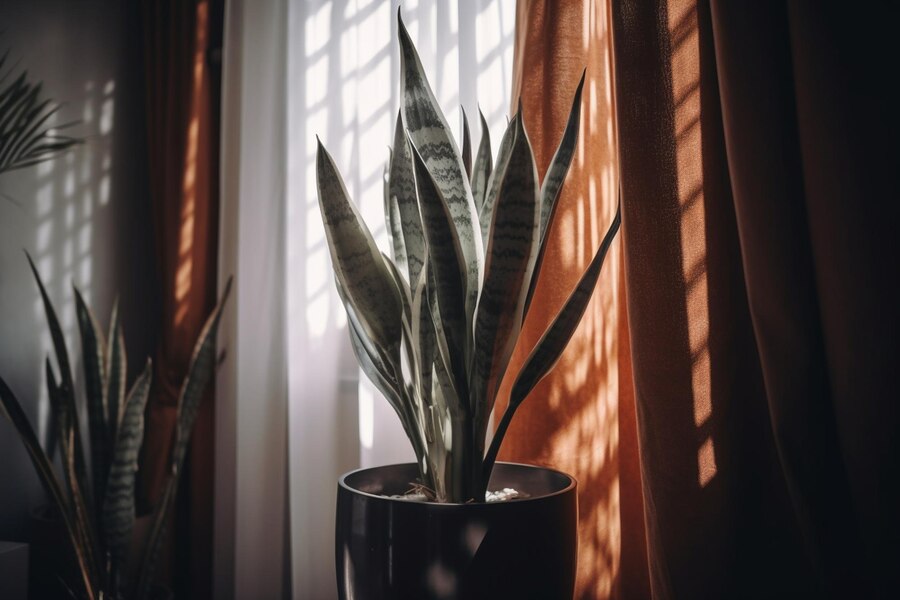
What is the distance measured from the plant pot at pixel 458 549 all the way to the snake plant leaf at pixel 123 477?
0.85 metres

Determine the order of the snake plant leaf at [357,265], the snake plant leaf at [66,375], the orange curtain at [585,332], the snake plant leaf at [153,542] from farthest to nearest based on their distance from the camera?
the snake plant leaf at [153,542] < the snake plant leaf at [66,375] < the orange curtain at [585,332] < the snake plant leaf at [357,265]

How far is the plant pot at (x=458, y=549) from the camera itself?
62cm

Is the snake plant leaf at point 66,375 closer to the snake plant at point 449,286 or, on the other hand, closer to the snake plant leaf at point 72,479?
the snake plant leaf at point 72,479

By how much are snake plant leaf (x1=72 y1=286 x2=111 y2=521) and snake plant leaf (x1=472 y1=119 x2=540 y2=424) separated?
3.82ft

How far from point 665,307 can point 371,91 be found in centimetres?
100

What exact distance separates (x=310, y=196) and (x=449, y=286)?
1038 millimetres

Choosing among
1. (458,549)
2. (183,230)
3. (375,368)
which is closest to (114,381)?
(183,230)

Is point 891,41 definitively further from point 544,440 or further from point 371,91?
point 371,91

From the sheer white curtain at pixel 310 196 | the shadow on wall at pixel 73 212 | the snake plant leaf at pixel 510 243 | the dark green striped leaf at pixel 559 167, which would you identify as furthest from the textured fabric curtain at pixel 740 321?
the shadow on wall at pixel 73 212

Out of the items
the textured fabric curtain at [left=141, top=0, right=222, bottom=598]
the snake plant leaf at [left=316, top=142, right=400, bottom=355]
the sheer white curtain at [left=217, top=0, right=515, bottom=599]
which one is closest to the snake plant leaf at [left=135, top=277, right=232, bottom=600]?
the sheer white curtain at [left=217, top=0, right=515, bottom=599]

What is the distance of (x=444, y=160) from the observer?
78 centimetres

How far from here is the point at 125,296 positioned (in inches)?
77.0

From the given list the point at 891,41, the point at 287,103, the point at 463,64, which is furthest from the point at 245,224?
the point at 891,41

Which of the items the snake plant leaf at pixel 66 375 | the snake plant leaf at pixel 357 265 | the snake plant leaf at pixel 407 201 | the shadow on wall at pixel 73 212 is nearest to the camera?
the snake plant leaf at pixel 357 265
